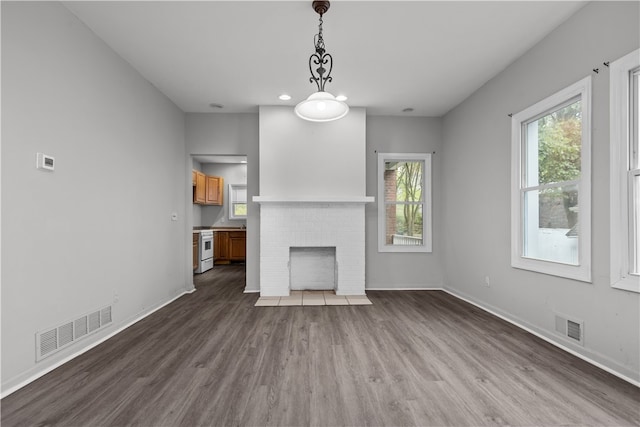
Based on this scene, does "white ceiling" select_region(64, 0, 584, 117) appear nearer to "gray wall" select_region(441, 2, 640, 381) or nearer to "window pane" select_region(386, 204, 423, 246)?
"gray wall" select_region(441, 2, 640, 381)

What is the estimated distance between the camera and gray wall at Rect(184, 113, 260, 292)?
482 cm

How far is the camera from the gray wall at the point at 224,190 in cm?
810

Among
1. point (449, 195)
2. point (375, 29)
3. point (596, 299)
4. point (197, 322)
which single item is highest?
point (375, 29)

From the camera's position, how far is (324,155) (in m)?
4.57

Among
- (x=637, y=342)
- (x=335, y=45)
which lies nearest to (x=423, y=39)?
(x=335, y=45)

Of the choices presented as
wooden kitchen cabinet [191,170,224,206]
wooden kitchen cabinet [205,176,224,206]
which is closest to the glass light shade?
wooden kitchen cabinet [191,170,224,206]

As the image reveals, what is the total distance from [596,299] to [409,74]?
Answer: 2.79 meters

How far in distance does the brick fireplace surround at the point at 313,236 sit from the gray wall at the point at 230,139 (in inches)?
14.9

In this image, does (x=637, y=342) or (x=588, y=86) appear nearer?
(x=637, y=342)

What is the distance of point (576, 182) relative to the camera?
2574 millimetres

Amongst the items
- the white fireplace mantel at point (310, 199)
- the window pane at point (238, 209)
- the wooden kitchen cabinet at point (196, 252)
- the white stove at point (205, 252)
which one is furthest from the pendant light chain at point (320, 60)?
the window pane at point (238, 209)

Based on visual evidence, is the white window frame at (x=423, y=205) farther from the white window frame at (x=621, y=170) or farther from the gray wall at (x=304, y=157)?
the white window frame at (x=621, y=170)

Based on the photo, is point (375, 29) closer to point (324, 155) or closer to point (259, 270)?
point (324, 155)

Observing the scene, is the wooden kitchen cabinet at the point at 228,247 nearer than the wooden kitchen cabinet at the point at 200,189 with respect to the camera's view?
No
